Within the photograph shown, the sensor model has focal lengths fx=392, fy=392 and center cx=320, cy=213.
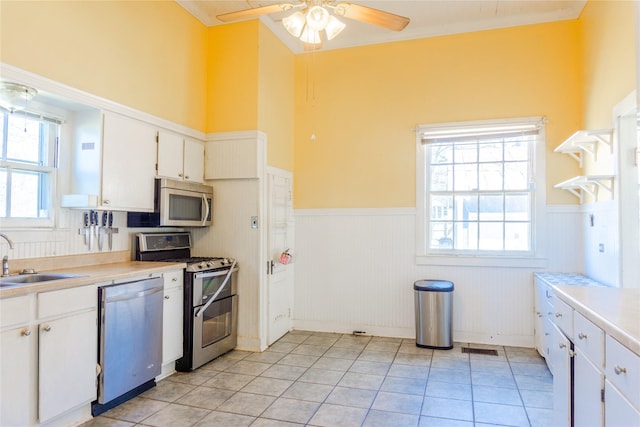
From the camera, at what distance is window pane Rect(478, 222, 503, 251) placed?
433 centimetres

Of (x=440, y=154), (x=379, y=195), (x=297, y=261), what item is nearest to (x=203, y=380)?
(x=297, y=261)

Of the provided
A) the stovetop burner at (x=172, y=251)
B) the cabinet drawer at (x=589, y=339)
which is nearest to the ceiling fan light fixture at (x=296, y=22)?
the stovetop burner at (x=172, y=251)

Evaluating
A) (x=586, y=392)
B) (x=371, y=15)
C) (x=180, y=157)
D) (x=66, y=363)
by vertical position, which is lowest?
(x=66, y=363)

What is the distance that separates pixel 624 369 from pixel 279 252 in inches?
139

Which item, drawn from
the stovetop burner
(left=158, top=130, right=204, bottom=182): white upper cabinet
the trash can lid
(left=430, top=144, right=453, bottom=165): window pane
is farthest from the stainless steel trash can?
(left=158, top=130, right=204, bottom=182): white upper cabinet

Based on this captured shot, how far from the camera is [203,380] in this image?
327 centimetres

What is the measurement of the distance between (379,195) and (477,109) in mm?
1438

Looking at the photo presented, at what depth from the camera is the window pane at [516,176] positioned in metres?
4.27

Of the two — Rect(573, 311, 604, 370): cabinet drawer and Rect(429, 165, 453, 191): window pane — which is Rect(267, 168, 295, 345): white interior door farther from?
Rect(573, 311, 604, 370): cabinet drawer

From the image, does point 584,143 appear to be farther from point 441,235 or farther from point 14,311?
point 14,311

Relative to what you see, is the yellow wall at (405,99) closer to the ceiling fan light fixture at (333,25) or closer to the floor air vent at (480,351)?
the floor air vent at (480,351)

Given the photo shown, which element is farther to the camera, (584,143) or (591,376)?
(584,143)

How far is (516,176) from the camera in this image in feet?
14.1

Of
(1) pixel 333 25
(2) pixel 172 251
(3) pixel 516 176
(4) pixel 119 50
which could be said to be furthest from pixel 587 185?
(4) pixel 119 50
